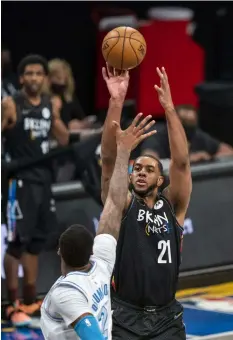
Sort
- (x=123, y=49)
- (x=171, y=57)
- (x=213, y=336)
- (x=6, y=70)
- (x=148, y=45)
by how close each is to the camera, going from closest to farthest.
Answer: (x=123, y=49) → (x=213, y=336) → (x=6, y=70) → (x=148, y=45) → (x=171, y=57)

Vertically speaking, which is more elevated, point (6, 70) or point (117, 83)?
point (117, 83)

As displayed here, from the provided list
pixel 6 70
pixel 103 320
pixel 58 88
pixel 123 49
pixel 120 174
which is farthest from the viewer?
pixel 6 70

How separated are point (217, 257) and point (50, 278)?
1.87m

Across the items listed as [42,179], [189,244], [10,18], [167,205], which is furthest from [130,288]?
[10,18]

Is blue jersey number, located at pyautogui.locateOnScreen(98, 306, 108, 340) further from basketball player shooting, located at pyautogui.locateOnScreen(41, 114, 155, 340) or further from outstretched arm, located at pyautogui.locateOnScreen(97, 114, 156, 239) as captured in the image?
outstretched arm, located at pyautogui.locateOnScreen(97, 114, 156, 239)

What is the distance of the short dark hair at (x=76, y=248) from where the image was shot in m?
5.46

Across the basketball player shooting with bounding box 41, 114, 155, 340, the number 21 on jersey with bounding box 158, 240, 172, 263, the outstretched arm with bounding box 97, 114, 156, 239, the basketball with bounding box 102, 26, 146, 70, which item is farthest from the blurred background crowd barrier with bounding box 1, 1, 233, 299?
the basketball player shooting with bounding box 41, 114, 155, 340

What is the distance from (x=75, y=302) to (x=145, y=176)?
5.48 feet

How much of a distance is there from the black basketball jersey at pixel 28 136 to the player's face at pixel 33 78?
0.09 m

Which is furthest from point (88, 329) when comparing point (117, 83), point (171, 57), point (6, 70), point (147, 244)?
point (171, 57)

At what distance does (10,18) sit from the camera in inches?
616

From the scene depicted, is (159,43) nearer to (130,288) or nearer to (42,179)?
(42,179)

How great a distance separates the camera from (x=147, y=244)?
268 inches

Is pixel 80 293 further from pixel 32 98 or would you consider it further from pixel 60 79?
pixel 60 79
